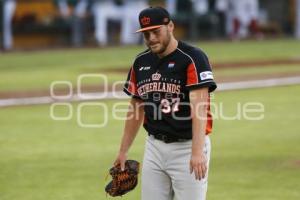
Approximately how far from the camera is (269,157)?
893cm

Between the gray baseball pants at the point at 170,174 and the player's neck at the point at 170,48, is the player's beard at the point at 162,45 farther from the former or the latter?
the gray baseball pants at the point at 170,174

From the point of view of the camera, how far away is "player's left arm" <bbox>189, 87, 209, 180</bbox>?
471 cm

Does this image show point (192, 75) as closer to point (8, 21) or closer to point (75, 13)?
point (8, 21)

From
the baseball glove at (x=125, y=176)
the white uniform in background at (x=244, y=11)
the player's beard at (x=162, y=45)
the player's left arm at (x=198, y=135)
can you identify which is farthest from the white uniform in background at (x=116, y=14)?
the player's left arm at (x=198, y=135)

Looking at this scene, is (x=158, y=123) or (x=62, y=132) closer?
(x=158, y=123)

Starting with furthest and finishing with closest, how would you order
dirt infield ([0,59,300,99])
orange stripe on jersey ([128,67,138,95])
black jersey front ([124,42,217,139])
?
1. dirt infield ([0,59,300,99])
2. orange stripe on jersey ([128,67,138,95])
3. black jersey front ([124,42,217,139])

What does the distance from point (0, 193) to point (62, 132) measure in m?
3.51

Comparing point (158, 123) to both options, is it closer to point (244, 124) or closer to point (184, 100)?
point (184, 100)

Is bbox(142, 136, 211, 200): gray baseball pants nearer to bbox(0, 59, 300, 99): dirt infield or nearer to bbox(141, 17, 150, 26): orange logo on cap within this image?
bbox(141, 17, 150, 26): orange logo on cap

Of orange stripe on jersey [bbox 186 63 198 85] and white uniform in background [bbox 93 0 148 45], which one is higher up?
orange stripe on jersey [bbox 186 63 198 85]

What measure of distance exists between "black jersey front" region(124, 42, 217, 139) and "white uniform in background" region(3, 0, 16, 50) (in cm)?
1891

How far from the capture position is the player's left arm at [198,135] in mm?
4715

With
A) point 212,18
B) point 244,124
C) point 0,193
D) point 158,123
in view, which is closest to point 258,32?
point 212,18

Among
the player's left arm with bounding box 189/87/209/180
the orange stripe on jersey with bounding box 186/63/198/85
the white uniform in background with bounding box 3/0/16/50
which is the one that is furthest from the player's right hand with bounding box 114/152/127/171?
the white uniform in background with bounding box 3/0/16/50
